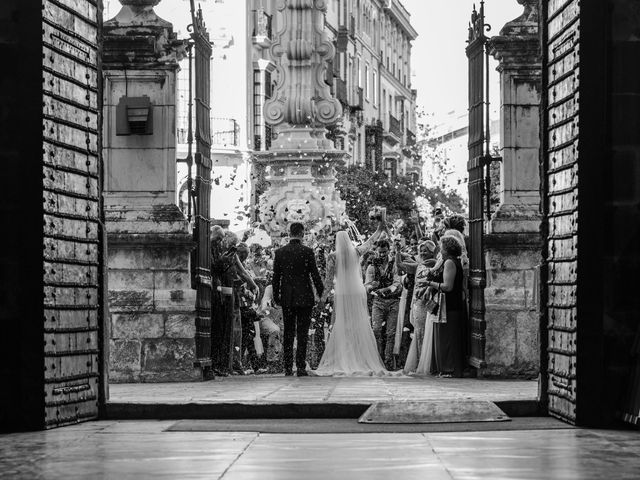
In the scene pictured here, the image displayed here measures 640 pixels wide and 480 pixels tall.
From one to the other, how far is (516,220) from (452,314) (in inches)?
56.2

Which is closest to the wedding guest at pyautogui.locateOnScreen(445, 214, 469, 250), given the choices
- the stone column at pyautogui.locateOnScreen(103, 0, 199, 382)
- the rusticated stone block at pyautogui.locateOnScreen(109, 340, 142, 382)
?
the stone column at pyautogui.locateOnScreen(103, 0, 199, 382)

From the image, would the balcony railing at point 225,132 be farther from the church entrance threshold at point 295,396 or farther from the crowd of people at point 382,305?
the church entrance threshold at point 295,396

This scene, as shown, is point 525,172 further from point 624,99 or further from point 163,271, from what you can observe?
point 624,99

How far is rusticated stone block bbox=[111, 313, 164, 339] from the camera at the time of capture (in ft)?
60.6

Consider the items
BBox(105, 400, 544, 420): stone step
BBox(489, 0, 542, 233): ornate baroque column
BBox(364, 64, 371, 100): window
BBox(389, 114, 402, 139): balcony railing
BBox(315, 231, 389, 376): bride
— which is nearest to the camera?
BBox(105, 400, 544, 420): stone step

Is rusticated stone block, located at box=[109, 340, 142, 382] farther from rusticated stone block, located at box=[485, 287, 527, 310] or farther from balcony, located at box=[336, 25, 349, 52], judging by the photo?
balcony, located at box=[336, 25, 349, 52]

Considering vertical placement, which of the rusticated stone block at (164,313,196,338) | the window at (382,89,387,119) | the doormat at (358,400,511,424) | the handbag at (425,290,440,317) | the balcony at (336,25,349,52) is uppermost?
the balcony at (336,25,349,52)

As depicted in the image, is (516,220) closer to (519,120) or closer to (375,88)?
(519,120)

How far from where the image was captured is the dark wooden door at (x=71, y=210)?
1272cm

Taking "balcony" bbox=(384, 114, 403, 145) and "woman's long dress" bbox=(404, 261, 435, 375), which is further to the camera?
"balcony" bbox=(384, 114, 403, 145)

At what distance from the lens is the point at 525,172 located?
19344mm

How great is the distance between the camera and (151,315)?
18578 millimetres

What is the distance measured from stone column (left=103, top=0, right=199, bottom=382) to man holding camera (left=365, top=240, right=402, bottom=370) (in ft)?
12.9

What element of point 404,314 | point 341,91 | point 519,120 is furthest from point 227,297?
point 341,91
